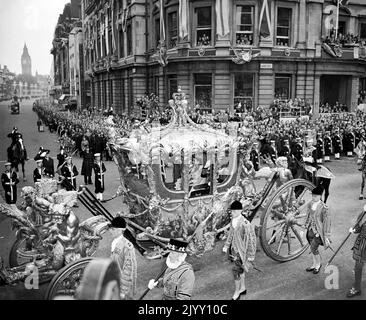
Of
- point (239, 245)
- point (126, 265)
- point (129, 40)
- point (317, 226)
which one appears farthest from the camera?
point (129, 40)

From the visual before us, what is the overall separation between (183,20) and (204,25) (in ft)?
4.64

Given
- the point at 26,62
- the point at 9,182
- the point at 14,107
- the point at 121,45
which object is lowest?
the point at 9,182

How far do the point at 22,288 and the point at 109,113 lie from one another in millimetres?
14793

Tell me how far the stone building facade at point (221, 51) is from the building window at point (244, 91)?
5 centimetres

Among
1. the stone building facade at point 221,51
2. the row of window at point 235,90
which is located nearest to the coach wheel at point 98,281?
the stone building facade at point 221,51

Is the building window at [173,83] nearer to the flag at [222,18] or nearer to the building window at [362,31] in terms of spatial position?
the flag at [222,18]

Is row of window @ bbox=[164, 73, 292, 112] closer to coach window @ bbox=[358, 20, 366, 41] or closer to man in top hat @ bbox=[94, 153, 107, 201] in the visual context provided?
coach window @ bbox=[358, 20, 366, 41]

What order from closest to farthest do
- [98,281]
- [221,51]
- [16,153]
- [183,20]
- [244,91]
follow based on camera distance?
1. [98,281]
2. [16,153]
3. [183,20]
4. [221,51]
5. [244,91]

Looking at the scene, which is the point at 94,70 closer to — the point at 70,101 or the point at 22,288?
the point at 70,101

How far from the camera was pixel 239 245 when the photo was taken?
604 cm

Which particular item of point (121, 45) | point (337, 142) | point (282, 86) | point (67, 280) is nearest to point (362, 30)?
point (282, 86)

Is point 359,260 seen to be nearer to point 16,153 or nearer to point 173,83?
point 16,153

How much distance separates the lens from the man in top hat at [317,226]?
675cm
